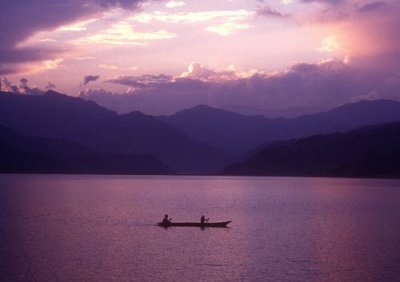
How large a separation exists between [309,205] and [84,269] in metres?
80.9

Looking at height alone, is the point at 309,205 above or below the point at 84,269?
above

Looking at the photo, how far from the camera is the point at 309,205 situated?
12262 cm

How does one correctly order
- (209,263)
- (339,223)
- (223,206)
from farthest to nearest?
(223,206)
(339,223)
(209,263)

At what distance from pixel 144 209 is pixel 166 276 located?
219 ft

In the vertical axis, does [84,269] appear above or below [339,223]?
below

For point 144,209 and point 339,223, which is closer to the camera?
point 339,223

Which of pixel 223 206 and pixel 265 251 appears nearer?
pixel 265 251

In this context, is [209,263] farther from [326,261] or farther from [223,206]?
[223,206]

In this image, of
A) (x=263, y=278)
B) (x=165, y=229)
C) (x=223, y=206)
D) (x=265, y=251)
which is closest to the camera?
(x=263, y=278)

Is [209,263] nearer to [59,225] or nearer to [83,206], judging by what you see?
Result: [59,225]

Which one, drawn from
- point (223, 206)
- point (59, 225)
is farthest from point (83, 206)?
point (59, 225)

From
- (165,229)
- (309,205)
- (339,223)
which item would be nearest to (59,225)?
(165,229)

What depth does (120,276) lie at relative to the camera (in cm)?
4559

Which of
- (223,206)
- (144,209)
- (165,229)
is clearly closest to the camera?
(165,229)
